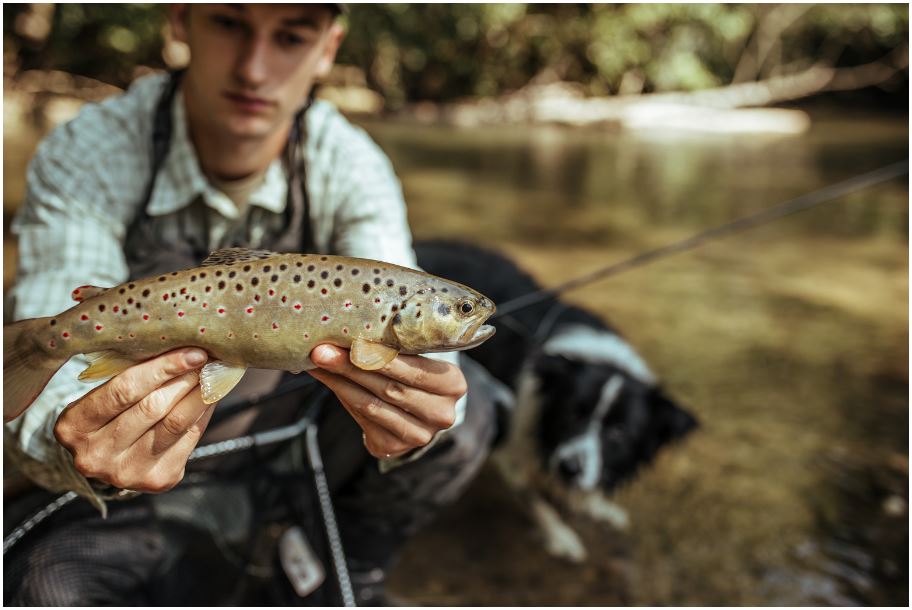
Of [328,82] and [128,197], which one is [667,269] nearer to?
[128,197]

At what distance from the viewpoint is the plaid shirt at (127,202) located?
1.98m

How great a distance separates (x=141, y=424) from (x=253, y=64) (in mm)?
1149

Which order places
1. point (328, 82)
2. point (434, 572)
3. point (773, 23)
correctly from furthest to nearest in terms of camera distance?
point (773, 23), point (328, 82), point (434, 572)

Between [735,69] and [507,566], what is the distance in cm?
3051

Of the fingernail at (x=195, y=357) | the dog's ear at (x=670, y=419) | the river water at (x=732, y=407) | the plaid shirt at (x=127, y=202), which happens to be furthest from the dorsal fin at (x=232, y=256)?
the dog's ear at (x=670, y=419)

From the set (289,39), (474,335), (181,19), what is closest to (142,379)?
(474,335)

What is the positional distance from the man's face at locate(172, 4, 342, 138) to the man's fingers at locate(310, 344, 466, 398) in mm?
1069

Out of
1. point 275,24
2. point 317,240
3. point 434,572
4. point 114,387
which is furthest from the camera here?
point 434,572

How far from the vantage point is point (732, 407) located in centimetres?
406

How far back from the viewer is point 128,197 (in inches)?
90.7

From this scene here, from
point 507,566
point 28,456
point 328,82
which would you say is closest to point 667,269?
point 507,566

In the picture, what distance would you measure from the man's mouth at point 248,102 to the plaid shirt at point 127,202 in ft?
0.80

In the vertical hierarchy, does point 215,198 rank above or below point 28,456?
above

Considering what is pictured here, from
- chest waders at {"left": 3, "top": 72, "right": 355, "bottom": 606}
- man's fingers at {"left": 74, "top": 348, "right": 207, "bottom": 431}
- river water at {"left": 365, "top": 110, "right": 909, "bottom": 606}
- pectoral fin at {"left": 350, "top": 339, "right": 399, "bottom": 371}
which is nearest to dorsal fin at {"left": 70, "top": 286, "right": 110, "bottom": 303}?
man's fingers at {"left": 74, "top": 348, "right": 207, "bottom": 431}
